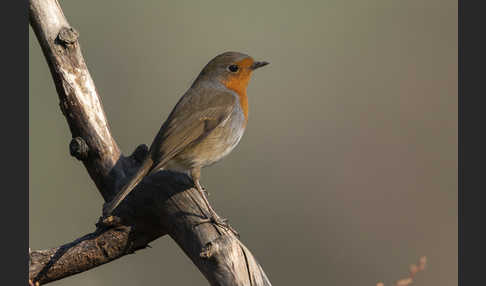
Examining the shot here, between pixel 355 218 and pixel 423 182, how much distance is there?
0.82 m

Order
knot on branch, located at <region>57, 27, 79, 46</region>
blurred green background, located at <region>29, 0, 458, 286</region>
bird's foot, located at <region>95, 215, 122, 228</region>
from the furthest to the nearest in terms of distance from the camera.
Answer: blurred green background, located at <region>29, 0, 458, 286</region>
knot on branch, located at <region>57, 27, 79, 46</region>
bird's foot, located at <region>95, 215, 122, 228</region>

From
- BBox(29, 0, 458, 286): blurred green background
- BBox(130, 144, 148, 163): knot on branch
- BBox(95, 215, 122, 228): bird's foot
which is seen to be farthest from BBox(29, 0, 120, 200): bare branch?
BBox(29, 0, 458, 286): blurred green background

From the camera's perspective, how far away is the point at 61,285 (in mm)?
5156

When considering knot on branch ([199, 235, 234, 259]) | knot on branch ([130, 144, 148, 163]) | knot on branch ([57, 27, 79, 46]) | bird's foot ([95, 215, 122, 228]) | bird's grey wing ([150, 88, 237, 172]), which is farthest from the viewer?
knot on branch ([130, 144, 148, 163])

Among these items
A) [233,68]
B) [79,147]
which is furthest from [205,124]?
[79,147]

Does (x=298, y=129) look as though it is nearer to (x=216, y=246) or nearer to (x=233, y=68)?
(x=233, y=68)

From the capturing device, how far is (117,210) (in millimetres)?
3736

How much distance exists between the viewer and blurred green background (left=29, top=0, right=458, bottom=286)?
18.7 ft

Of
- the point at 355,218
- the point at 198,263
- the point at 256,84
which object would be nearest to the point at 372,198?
the point at 355,218

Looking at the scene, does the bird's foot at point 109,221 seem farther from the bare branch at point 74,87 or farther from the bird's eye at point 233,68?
the bird's eye at point 233,68

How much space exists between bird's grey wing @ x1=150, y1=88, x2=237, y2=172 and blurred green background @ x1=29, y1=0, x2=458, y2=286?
1959mm

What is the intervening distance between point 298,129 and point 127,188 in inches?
156

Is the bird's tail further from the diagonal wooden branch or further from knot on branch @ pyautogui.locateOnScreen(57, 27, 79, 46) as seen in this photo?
knot on branch @ pyautogui.locateOnScreen(57, 27, 79, 46)

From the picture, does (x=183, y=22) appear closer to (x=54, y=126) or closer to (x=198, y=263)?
(x=54, y=126)
